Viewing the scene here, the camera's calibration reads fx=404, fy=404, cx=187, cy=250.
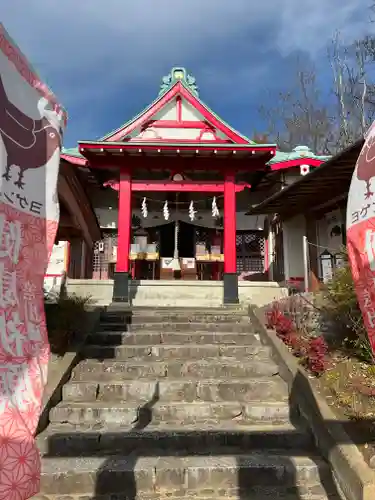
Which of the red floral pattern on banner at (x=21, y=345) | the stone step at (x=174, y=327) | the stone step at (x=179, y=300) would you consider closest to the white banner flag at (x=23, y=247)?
the red floral pattern on banner at (x=21, y=345)

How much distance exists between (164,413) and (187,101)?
423 inches

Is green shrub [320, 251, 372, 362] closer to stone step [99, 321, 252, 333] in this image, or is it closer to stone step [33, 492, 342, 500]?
stone step [99, 321, 252, 333]

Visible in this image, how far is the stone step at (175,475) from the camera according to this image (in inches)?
173

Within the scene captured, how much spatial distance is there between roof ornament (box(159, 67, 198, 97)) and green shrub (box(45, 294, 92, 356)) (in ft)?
27.4

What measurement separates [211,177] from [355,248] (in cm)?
1141

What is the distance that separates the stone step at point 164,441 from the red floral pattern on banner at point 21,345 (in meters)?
2.80

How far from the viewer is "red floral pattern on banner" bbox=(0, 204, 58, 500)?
2.38 metres

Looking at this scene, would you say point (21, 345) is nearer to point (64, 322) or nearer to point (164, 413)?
point (164, 413)

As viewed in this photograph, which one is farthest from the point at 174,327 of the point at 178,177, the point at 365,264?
the point at 365,264

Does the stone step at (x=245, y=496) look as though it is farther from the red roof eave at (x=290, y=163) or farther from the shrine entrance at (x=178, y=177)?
the red roof eave at (x=290, y=163)

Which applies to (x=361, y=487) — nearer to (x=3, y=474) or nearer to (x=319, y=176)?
(x=3, y=474)

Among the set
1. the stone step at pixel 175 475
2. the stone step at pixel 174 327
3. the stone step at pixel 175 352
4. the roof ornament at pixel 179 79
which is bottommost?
the stone step at pixel 175 475

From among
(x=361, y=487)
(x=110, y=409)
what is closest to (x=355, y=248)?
(x=361, y=487)

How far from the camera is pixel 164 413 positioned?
19.0 ft
